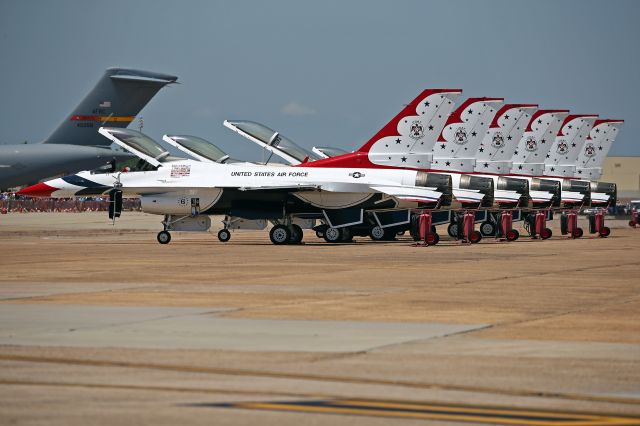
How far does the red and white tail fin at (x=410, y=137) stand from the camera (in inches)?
1537

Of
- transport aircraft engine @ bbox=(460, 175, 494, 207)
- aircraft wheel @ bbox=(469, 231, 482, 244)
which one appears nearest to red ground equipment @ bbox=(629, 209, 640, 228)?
aircraft wheel @ bbox=(469, 231, 482, 244)

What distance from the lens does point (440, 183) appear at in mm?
37656

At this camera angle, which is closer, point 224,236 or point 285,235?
point 285,235

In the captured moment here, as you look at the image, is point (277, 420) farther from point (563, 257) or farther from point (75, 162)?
point (75, 162)

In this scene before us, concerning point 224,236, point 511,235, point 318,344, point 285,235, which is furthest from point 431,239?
point 318,344

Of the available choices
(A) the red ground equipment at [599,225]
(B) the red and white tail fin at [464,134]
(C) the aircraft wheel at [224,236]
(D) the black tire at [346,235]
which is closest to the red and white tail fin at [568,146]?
(A) the red ground equipment at [599,225]

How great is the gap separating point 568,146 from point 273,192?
1883 cm

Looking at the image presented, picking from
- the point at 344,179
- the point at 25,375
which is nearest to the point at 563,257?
the point at 344,179

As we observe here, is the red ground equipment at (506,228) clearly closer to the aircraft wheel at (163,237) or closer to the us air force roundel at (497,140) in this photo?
the us air force roundel at (497,140)

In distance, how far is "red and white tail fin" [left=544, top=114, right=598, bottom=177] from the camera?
171ft

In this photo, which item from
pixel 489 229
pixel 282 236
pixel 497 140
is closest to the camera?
pixel 282 236

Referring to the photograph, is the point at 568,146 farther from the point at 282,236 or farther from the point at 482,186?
the point at 282,236

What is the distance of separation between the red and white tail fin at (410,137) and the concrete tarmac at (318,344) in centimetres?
1333

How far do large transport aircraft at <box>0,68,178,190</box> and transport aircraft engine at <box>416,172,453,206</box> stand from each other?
69.9 ft
